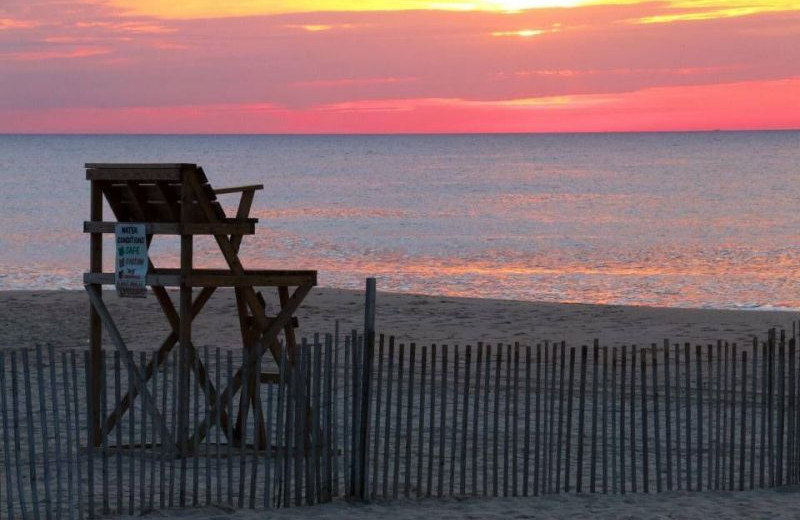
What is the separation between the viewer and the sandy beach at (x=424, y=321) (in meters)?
18.5

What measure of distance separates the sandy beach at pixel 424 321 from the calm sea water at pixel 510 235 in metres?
6.62

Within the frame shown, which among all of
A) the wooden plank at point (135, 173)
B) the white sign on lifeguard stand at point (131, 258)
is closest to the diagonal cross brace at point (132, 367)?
the white sign on lifeguard stand at point (131, 258)

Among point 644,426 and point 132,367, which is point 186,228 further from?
point 644,426

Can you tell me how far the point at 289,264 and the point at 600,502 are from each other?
108ft

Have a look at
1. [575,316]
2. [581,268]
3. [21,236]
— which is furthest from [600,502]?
[21,236]

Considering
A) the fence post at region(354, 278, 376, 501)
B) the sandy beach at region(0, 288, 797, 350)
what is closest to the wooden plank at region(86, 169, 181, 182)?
the fence post at region(354, 278, 376, 501)

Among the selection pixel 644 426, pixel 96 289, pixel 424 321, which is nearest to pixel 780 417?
pixel 644 426

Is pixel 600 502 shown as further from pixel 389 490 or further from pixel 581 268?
pixel 581 268

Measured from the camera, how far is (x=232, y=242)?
9.91 meters

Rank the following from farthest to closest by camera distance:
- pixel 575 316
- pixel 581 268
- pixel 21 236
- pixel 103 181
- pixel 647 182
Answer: pixel 647 182, pixel 21 236, pixel 581 268, pixel 575 316, pixel 103 181

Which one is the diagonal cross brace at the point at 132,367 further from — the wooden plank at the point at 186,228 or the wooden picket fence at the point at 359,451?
the wooden plank at the point at 186,228

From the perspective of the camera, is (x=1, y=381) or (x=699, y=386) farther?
(x=699, y=386)

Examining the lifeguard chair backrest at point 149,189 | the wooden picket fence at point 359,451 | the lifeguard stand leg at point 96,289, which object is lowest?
the wooden picket fence at point 359,451

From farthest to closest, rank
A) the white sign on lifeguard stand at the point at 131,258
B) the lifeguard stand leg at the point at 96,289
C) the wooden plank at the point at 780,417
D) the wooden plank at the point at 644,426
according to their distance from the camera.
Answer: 1. the lifeguard stand leg at the point at 96,289
2. the white sign on lifeguard stand at the point at 131,258
3. the wooden plank at the point at 780,417
4. the wooden plank at the point at 644,426
